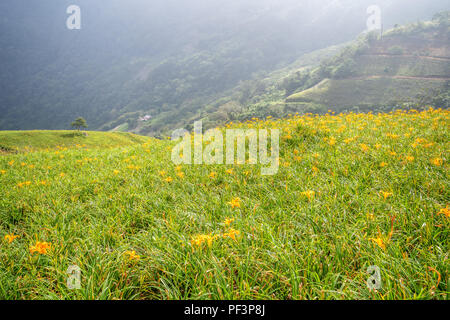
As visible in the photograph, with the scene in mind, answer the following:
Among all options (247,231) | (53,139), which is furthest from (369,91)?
(247,231)

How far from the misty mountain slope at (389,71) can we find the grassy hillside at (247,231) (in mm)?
81527

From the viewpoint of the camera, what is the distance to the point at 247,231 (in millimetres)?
2160

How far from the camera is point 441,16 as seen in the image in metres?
125

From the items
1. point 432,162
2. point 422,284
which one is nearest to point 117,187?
point 422,284

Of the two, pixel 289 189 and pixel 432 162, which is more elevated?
pixel 432 162

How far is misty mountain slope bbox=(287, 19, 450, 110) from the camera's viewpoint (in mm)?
77812

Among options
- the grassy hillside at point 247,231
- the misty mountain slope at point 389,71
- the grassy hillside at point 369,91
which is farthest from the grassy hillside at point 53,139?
the grassy hillside at point 369,91

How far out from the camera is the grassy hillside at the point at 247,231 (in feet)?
5.24

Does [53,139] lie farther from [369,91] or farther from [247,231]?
[369,91]

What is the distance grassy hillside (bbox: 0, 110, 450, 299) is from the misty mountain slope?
3210 inches

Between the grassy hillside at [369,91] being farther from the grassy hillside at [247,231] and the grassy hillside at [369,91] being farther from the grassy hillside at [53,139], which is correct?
the grassy hillside at [247,231]
